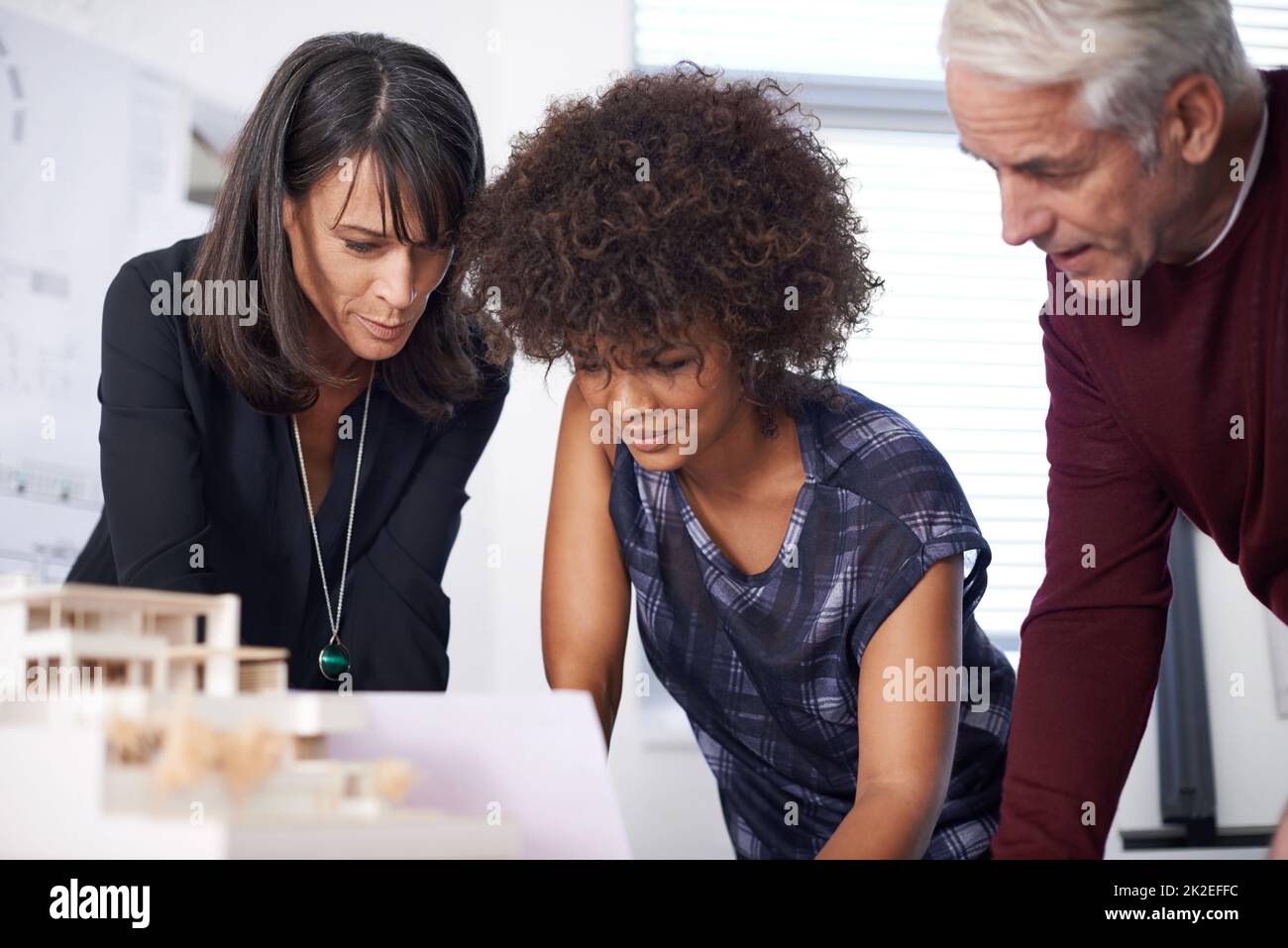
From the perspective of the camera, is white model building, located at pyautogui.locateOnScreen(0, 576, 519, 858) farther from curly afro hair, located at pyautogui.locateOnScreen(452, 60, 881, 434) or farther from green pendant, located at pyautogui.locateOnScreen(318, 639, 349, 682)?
green pendant, located at pyautogui.locateOnScreen(318, 639, 349, 682)

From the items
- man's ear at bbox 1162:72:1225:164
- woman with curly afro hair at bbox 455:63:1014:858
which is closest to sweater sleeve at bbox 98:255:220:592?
woman with curly afro hair at bbox 455:63:1014:858

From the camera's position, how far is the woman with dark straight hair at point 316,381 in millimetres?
1529

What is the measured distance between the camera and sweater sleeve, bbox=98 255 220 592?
1.45 meters

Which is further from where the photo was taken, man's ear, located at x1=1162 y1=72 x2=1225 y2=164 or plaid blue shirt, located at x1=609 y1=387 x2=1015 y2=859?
plaid blue shirt, located at x1=609 y1=387 x2=1015 y2=859

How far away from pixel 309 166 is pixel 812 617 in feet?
2.72

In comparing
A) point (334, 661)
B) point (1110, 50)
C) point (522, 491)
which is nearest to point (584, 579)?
point (334, 661)

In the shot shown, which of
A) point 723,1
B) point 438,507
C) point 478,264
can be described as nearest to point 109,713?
point 478,264

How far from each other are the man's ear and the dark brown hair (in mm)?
838

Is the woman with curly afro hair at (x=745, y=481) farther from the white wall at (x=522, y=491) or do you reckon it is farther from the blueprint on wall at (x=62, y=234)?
the blueprint on wall at (x=62, y=234)

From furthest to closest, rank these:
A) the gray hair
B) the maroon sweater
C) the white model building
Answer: the maroon sweater
the gray hair
the white model building

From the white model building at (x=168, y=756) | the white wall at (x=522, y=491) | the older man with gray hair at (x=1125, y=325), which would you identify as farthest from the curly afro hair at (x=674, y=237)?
the white wall at (x=522, y=491)

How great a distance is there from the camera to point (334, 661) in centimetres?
166

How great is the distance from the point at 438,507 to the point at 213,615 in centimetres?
89

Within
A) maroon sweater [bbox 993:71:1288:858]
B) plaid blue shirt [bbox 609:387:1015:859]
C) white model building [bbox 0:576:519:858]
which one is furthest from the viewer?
plaid blue shirt [bbox 609:387:1015:859]
